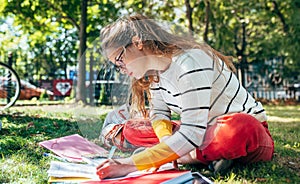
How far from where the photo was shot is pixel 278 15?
10172 mm

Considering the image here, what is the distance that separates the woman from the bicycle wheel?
3886 mm

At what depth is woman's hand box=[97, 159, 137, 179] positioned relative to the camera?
143 centimetres

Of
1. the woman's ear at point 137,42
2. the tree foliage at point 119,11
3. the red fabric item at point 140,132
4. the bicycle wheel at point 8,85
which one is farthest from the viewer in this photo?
the tree foliage at point 119,11

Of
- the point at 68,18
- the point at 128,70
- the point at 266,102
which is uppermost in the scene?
the point at 68,18

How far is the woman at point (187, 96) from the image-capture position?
4.73ft

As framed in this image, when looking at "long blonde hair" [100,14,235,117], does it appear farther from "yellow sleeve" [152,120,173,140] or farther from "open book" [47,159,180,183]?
"open book" [47,159,180,183]

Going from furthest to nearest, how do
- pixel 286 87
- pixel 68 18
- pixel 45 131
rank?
pixel 286 87, pixel 68 18, pixel 45 131

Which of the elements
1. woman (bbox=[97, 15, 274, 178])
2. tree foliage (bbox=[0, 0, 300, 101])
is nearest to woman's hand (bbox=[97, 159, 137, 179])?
woman (bbox=[97, 15, 274, 178])

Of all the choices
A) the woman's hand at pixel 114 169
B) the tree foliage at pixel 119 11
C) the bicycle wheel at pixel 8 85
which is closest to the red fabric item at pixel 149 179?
the woman's hand at pixel 114 169

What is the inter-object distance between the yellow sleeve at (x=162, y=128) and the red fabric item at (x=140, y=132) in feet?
0.14

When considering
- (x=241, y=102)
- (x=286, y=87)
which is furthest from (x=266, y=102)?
(x=241, y=102)

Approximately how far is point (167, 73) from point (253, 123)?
42 centimetres

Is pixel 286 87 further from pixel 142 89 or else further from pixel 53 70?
pixel 142 89

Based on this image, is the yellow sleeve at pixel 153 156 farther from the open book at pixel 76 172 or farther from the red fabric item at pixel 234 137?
the red fabric item at pixel 234 137
